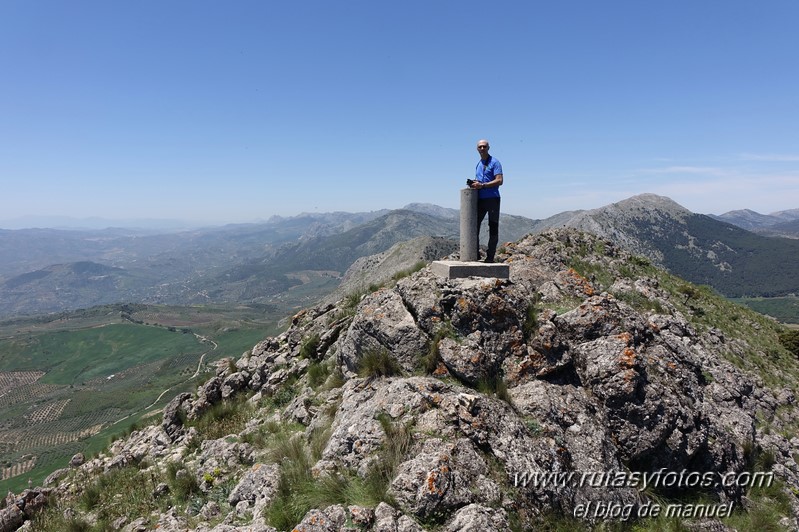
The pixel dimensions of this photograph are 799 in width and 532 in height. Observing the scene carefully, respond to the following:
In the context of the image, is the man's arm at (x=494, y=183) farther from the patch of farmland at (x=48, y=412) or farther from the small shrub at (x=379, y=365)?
the patch of farmland at (x=48, y=412)

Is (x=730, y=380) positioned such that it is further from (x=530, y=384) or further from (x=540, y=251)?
(x=530, y=384)

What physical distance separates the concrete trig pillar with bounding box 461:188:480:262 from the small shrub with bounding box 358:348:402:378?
4.40m

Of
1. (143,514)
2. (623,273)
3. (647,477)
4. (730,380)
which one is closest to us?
(647,477)

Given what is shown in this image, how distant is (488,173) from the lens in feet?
39.8

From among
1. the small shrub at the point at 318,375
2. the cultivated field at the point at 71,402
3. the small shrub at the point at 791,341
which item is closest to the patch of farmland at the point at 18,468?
the cultivated field at the point at 71,402

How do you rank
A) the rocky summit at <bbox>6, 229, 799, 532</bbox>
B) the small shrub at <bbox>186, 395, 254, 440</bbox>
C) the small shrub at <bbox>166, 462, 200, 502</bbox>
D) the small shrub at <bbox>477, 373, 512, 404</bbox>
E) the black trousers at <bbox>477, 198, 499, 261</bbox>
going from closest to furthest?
the rocky summit at <bbox>6, 229, 799, 532</bbox>
the small shrub at <bbox>477, 373, 512, 404</bbox>
the small shrub at <bbox>166, 462, 200, 502</bbox>
the black trousers at <bbox>477, 198, 499, 261</bbox>
the small shrub at <bbox>186, 395, 254, 440</bbox>

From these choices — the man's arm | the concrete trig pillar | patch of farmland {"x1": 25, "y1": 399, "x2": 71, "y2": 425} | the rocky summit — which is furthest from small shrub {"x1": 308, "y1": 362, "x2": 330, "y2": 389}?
patch of farmland {"x1": 25, "y1": 399, "x2": 71, "y2": 425}

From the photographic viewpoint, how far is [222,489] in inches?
360

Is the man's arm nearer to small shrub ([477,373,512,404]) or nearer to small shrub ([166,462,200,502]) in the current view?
small shrub ([477,373,512,404])

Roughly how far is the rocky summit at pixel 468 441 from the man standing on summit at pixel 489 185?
2.00 m

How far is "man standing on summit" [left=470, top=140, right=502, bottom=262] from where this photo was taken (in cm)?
1196

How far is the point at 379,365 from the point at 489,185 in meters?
6.21

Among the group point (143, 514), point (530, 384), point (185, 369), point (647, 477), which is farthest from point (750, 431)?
point (185, 369)

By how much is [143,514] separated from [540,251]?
20.7m
